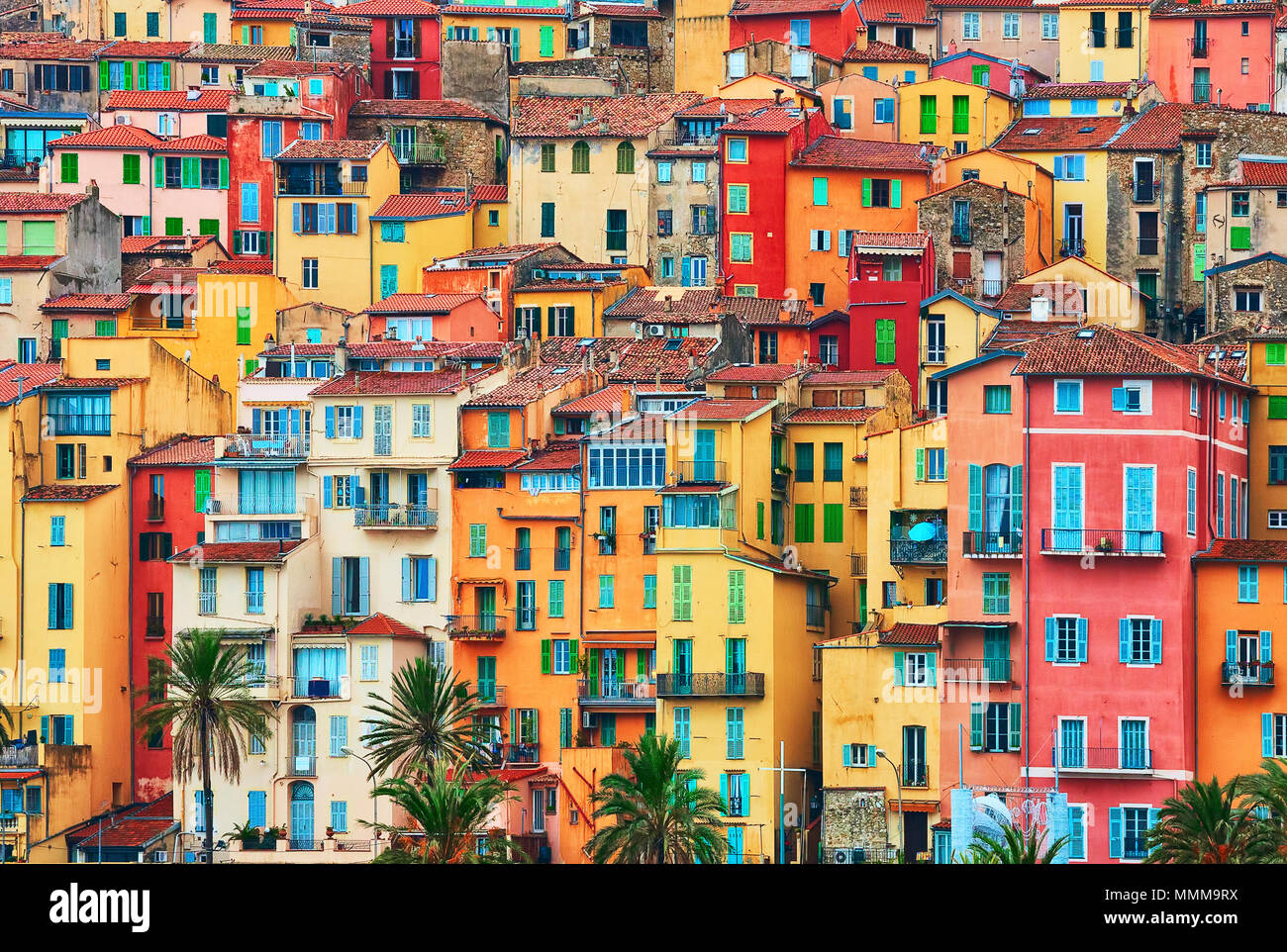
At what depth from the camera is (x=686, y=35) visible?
350ft

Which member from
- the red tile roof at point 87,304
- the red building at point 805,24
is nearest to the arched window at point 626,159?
the red building at point 805,24

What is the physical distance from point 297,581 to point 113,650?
696 centimetres

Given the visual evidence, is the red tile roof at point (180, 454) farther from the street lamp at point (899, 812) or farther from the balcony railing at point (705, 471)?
the street lamp at point (899, 812)

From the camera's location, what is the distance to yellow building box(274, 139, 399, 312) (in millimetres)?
94062

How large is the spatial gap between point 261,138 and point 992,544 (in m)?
43.8

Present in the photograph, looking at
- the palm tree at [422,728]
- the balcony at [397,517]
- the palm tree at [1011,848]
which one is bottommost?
the palm tree at [1011,848]

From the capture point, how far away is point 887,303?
84.2 meters

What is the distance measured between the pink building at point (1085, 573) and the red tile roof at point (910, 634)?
32.0 inches

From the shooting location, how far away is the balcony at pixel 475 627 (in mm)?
74438

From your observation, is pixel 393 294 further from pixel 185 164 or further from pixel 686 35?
pixel 686 35

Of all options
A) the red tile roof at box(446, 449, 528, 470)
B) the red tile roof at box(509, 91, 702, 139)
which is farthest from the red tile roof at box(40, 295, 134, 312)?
the red tile roof at box(446, 449, 528, 470)

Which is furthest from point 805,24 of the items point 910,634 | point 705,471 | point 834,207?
point 910,634

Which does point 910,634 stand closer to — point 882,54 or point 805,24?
point 882,54

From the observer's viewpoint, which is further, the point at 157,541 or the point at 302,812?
the point at 157,541
